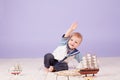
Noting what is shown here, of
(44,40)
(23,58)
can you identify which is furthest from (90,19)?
(23,58)

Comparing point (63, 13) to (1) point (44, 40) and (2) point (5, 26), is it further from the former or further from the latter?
(2) point (5, 26)

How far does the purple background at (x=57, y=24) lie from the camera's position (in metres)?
2.88

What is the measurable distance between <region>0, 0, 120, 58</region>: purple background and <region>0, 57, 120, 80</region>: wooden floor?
0.24 ft

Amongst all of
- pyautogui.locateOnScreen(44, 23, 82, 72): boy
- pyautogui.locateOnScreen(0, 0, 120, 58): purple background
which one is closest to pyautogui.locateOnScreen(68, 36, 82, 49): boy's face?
pyautogui.locateOnScreen(44, 23, 82, 72): boy

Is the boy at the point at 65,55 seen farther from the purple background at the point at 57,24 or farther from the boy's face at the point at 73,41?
the purple background at the point at 57,24

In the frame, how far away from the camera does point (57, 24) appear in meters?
2.92

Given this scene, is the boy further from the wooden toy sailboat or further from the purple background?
the purple background

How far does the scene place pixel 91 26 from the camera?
2926 mm

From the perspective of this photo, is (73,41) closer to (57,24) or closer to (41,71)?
(41,71)

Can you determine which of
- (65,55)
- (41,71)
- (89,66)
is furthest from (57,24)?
(89,66)

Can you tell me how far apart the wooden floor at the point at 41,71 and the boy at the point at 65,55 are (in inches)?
2.0

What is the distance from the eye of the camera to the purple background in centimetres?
288

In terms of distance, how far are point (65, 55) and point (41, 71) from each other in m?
0.69

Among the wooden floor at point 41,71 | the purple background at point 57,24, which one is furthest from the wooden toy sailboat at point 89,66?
the purple background at point 57,24
